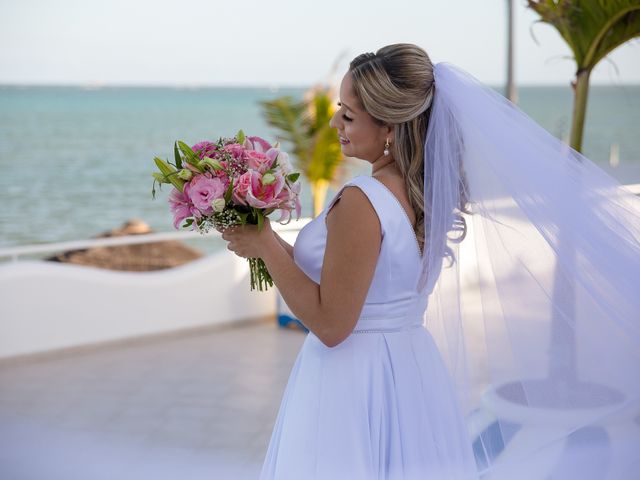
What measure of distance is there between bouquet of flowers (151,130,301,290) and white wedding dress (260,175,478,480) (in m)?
0.13

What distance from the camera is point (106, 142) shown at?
43062mm

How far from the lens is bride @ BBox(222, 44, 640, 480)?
220cm

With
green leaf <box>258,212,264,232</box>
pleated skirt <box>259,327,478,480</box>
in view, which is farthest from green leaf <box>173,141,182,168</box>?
pleated skirt <box>259,327,478,480</box>

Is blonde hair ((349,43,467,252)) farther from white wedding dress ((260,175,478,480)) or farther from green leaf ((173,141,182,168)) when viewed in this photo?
green leaf ((173,141,182,168))

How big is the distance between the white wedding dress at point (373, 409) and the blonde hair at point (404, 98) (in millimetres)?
236

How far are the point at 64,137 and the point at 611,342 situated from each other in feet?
144

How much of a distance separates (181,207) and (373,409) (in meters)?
0.68

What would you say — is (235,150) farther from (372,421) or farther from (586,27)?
(586,27)

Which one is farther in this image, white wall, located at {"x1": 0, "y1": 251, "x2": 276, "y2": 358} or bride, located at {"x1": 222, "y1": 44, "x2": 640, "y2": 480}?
white wall, located at {"x1": 0, "y1": 251, "x2": 276, "y2": 358}

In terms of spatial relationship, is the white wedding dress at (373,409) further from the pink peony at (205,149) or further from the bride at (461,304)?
the pink peony at (205,149)

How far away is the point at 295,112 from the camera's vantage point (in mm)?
7949

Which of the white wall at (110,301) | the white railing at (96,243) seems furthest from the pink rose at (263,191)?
the white wall at (110,301)

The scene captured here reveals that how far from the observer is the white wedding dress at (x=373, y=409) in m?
2.29

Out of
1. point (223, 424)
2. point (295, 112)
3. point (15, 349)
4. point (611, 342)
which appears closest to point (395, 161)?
point (611, 342)
